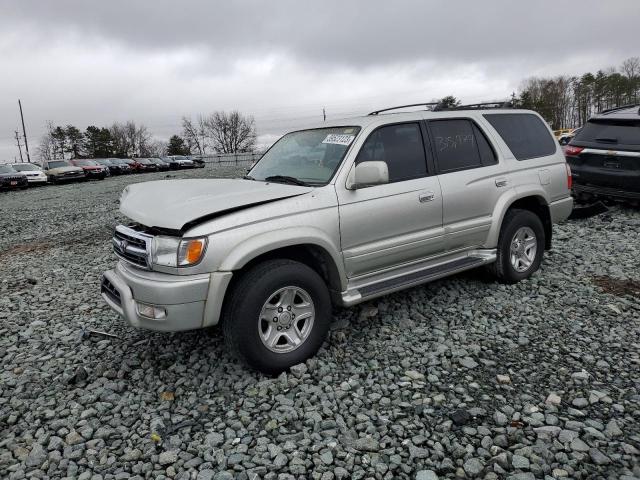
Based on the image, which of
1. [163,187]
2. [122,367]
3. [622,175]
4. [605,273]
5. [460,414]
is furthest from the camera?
[622,175]

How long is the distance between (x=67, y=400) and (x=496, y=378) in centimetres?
299

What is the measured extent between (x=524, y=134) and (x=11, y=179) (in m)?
25.3

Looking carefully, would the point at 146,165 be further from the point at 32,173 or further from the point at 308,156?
the point at 308,156

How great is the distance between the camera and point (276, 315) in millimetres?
3338

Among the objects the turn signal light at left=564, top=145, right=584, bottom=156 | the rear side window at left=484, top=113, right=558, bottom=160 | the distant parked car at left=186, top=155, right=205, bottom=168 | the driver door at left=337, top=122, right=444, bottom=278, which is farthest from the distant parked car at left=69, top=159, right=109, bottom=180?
the driver door at left=337, top=122, right=444, bottom=278

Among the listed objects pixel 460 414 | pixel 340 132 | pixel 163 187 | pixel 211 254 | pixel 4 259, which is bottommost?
pixel 460 414

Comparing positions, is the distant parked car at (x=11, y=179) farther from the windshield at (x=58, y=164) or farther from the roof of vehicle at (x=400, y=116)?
the roof of vehicle at (x=400, y=116)

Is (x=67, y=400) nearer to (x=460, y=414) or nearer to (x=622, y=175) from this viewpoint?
(x=460, y=414)

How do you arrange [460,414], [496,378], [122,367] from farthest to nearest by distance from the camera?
[122,367]
[496,378]
[460,414]

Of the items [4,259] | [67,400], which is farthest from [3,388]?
[4,259]

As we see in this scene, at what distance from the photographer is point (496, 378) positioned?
3256 mm

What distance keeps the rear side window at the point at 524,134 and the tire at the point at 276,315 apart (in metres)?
2.85

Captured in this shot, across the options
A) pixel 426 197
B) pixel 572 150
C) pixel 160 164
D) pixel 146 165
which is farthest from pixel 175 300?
pixel 160 164

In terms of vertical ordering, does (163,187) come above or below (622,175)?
above
